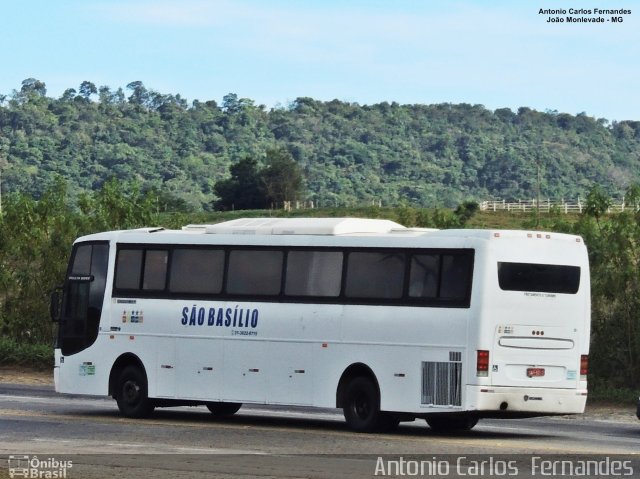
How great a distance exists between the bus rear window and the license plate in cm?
115

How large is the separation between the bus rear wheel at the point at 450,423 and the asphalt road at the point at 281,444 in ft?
0.72

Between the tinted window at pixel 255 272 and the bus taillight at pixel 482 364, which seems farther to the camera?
the tinted window at pixel 255 272

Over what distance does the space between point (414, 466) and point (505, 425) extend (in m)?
8.83

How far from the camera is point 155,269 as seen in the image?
26.0 metres

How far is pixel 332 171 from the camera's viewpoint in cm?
19938

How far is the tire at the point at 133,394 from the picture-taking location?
84.7 ft

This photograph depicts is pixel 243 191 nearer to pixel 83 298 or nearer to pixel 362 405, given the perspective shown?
pixel 83 298

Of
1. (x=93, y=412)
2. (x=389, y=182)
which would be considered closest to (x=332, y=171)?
(x=389, y=182)

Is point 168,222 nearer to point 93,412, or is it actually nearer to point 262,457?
point 93,412

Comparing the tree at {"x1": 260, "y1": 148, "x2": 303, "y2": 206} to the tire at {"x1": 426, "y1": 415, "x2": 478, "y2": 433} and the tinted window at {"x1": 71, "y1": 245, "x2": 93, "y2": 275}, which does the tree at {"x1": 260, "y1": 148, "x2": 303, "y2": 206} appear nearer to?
the tinted window at {"x1": 71, "y1": 245, "x2": 93, "y2": 275}

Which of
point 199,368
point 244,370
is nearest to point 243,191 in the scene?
point 199,368

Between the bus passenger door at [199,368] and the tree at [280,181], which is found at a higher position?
the tree at [280,181]

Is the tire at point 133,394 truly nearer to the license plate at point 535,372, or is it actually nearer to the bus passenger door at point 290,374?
the bus passenger door at point 290,374

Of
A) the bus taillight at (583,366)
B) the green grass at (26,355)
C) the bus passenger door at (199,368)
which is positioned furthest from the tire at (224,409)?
the green grass at (26,355)
